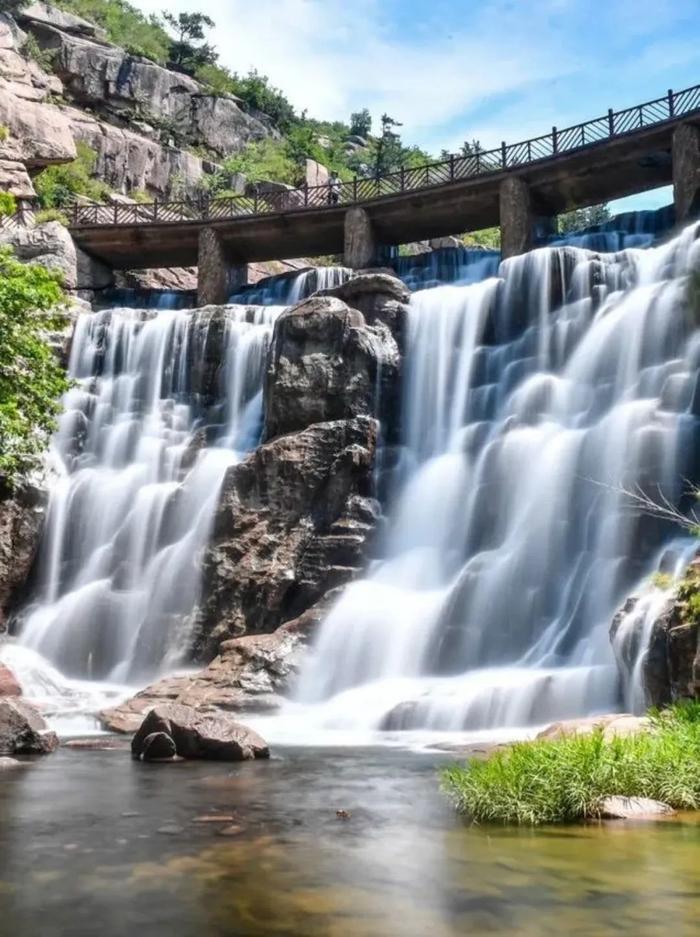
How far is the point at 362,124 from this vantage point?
98.2 metres

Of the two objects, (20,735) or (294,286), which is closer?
(20,735)

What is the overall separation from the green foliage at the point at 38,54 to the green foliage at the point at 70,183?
8415 millimetres

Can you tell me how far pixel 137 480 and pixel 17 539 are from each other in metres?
3.78

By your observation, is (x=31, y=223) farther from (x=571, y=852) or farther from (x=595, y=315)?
(x=571, y=852)

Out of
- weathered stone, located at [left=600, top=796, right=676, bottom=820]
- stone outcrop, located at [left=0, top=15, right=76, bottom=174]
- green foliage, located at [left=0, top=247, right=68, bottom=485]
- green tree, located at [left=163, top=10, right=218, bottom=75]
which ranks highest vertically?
green tree, located at [left=163, top=10, right=218, bottom=75]

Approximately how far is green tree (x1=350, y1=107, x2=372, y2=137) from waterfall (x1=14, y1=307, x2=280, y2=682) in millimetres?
67343

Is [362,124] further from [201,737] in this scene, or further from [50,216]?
[201,737]

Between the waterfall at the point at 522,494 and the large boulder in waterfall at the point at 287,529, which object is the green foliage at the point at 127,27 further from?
the large boulder in waterfall at the point at 287,529

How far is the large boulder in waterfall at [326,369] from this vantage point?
27719 millimetres

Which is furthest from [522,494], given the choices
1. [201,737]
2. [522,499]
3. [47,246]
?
[47,246]

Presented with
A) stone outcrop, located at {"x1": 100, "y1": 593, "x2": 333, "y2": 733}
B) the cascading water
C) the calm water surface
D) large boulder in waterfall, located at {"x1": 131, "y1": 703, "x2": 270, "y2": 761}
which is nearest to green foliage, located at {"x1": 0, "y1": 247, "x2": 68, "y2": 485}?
the cascading water

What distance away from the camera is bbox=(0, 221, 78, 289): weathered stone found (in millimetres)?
40250

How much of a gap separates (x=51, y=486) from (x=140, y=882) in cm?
2402

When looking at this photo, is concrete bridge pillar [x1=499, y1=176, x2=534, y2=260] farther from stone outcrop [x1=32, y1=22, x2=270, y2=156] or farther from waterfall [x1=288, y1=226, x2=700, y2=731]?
stone outcrop [x1=32, y1=22, x2=270, y2=156]
